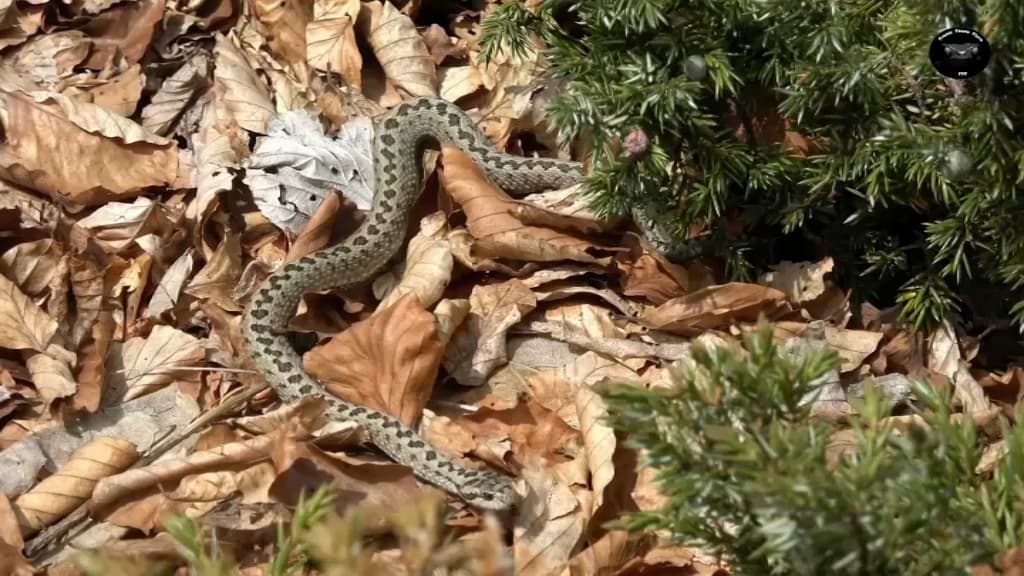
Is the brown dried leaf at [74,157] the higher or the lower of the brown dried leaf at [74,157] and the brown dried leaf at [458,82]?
the lower

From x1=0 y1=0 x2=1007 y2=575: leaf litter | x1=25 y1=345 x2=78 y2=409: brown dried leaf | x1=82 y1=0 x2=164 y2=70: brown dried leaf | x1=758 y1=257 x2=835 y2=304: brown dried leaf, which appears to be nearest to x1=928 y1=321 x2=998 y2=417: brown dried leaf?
x1=0 y1=0 x2=1007 y2=575: leaf litter

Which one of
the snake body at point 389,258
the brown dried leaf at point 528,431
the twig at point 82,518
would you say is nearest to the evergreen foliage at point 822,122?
the brown dried leaf at point 528,431

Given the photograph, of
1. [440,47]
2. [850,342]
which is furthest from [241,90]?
[850,342]

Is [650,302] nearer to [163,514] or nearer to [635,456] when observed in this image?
[635,456]

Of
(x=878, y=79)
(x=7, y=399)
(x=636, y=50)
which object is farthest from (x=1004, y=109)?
(x=7, y=399)

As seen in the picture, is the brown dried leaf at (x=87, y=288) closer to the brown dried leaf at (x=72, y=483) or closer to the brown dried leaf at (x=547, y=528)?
the brown dried leaf at (x=72, y=483)
